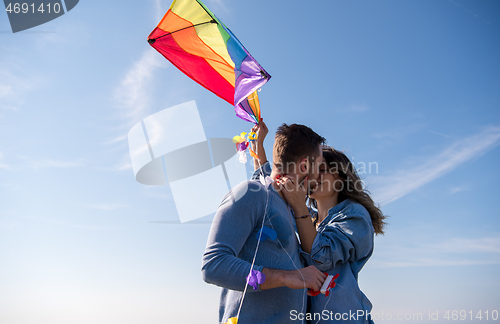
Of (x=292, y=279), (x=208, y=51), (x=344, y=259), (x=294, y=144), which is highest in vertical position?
(x=208, y=51)

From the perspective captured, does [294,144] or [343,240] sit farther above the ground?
[294,144]

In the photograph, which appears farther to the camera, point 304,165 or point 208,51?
point 208,51

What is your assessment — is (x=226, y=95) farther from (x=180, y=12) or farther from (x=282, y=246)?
(x=282, y=246)

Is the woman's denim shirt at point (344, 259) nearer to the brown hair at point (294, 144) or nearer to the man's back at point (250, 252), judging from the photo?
the man's back at point (250, 252)

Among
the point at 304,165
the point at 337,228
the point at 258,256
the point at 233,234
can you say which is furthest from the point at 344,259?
the point at 233,234

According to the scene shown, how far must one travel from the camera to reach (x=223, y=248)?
68.3 inches

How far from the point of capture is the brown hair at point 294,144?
2.34 metres

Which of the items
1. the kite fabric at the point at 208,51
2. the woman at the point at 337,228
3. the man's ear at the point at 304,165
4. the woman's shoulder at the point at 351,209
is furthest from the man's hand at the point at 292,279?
the kite fabric at the point at 208,51

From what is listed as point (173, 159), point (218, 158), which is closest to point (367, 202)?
point (218, 158)

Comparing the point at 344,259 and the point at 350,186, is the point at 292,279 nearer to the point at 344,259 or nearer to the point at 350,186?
the point at 344,259

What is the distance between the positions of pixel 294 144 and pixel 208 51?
1.30 m

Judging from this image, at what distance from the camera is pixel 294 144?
2.34 m

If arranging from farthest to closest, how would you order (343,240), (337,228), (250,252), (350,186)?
(350,186) → (337,228) → (343,240) → (250,252)

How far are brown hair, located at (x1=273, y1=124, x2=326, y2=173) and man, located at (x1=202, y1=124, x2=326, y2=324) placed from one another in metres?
0.01
